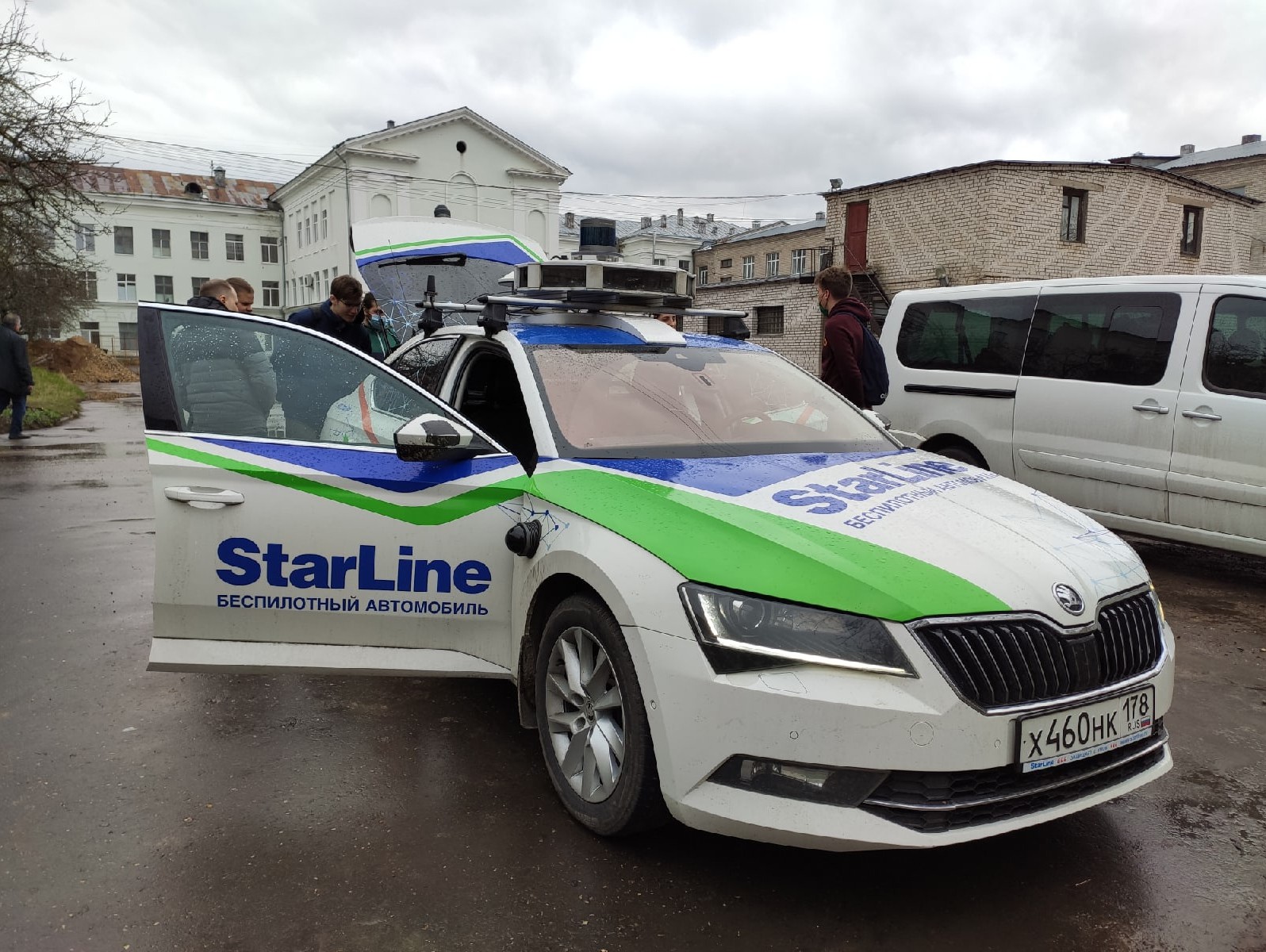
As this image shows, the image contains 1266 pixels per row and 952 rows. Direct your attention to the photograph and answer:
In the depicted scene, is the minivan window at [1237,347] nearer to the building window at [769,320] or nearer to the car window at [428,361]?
the car window at [428,361]

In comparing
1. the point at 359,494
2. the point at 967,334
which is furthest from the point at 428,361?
the point at 967,334

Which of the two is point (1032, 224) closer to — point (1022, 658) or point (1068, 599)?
point (1068, 599)

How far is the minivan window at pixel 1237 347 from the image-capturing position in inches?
224

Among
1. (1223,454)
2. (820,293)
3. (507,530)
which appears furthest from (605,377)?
(1223,454)

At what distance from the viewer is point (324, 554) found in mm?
3330

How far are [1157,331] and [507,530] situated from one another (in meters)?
4.90

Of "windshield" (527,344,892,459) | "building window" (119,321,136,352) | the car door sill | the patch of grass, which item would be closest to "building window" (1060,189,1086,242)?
the patch of grass

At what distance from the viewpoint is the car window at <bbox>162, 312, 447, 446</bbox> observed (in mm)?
3475

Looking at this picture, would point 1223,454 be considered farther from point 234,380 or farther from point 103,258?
point 103,258

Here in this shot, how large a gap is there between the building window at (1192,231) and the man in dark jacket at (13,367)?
30.4 m

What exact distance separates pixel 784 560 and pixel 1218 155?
50590 mm

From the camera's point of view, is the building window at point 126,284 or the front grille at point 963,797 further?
the building window at point 126,284

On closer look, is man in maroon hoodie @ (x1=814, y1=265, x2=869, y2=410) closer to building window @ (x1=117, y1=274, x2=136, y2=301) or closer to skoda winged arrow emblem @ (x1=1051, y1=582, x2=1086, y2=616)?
skoda winged arrow emblem @ (x1=1051, y1=582, x2=1086, y2=616)

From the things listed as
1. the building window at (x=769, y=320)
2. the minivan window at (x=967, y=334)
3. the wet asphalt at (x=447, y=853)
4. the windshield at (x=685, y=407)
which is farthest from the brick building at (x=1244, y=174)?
the wet asphalt at (x=447, y=853)
